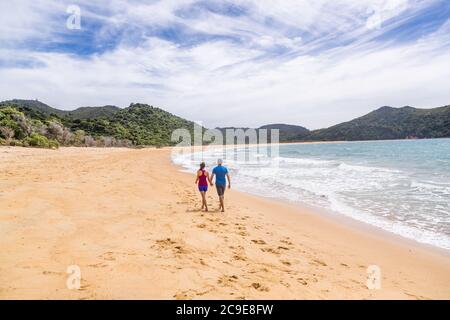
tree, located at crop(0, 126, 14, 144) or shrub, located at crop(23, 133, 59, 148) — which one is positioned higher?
tree, located at crop(0, 126, 14, 144)

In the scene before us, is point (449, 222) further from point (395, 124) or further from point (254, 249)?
point (395, 124)

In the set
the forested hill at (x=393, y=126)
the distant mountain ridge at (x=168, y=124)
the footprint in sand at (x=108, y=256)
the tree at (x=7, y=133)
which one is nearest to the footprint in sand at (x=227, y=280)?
the footprint in sand at (x=108, y=256)

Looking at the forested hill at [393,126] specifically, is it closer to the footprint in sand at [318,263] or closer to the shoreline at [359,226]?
the shoreline at [359,226]

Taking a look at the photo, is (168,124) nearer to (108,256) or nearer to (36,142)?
(36,142)

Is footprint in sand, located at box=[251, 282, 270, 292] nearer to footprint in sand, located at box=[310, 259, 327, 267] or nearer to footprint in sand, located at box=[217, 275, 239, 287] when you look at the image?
footprint in sand, located at box=[217, 275, 239, 287]

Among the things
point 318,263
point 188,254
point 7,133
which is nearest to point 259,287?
point 188,254

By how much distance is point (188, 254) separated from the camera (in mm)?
6008

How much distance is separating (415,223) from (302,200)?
4.48 metres

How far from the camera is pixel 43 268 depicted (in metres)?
4.84

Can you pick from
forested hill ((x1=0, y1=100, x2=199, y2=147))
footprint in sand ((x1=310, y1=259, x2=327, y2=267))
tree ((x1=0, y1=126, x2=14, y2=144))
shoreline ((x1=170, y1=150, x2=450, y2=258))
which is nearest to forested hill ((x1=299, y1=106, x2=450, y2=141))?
forested hill ((x1=0, y1=100, x2=199, y2=147))

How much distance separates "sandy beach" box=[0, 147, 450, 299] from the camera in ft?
15.0

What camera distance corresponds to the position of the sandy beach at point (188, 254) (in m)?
4.59

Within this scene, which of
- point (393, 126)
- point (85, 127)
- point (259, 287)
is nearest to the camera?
point (259, 287)
